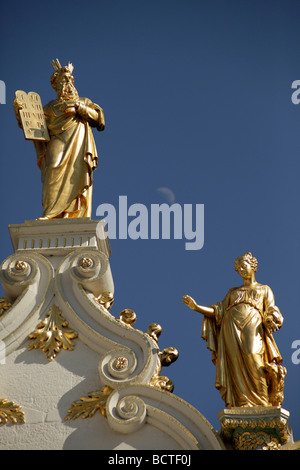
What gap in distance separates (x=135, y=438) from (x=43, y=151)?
189 inches

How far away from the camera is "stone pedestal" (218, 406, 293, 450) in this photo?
13117 mm

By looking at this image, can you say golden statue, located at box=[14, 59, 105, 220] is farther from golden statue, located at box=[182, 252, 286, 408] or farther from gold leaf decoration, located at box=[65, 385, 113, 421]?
gold leaf decoration, located at box=[65, 385, 113, 421]

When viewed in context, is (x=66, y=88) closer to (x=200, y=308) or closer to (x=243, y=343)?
(x=200, y=308)

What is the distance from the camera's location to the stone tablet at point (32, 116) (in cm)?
1636

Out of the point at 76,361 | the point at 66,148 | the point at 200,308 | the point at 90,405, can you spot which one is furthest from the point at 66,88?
the point at 90,405

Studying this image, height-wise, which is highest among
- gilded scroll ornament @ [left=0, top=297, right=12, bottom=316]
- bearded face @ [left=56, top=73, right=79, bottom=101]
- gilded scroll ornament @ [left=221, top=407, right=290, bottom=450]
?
bearded face @ [left=56, top=73, right=79, bottom=101]

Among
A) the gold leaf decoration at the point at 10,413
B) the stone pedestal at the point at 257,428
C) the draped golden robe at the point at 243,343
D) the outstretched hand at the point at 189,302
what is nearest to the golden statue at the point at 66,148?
the outstretched hand at the point at 189,302

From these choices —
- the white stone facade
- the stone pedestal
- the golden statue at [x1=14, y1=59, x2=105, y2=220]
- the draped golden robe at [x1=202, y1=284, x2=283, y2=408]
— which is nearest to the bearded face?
the golden statue at [x1=14, y1=59, x2=105, y2=220]

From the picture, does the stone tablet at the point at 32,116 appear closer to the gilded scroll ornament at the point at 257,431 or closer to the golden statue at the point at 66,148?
the golden statue at the point at 66,148

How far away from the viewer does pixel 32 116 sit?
54.2 feet

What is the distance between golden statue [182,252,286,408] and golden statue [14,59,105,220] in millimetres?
2353

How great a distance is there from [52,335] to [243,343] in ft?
7.87

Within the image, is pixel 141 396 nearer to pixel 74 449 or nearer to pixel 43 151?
pixel 74 449
